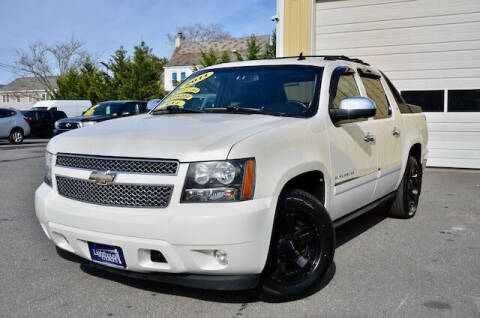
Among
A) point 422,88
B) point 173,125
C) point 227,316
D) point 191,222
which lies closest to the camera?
point 191,222

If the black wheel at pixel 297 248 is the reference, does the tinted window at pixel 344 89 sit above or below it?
above

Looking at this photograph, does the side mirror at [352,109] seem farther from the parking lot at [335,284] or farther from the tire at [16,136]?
the tire at [16,136]

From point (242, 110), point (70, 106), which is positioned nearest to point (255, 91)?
point (242, 110)

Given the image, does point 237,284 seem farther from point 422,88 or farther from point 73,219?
point 422,88

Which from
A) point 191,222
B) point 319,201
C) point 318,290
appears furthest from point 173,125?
point 318,290

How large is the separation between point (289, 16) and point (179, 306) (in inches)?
334

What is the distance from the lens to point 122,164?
321 cm

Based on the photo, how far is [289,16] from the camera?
10.7 metres

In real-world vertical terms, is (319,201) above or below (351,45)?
below

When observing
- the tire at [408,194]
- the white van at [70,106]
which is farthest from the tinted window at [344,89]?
the white van at [70,106]

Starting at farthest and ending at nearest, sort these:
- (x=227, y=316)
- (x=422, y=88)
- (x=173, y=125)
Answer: (x=422, y=88) → (x=173, y=125) → (x=227, y=316)

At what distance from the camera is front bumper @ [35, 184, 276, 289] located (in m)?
2.99

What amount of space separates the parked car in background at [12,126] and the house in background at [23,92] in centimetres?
5580

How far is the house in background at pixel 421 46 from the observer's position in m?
9.84
